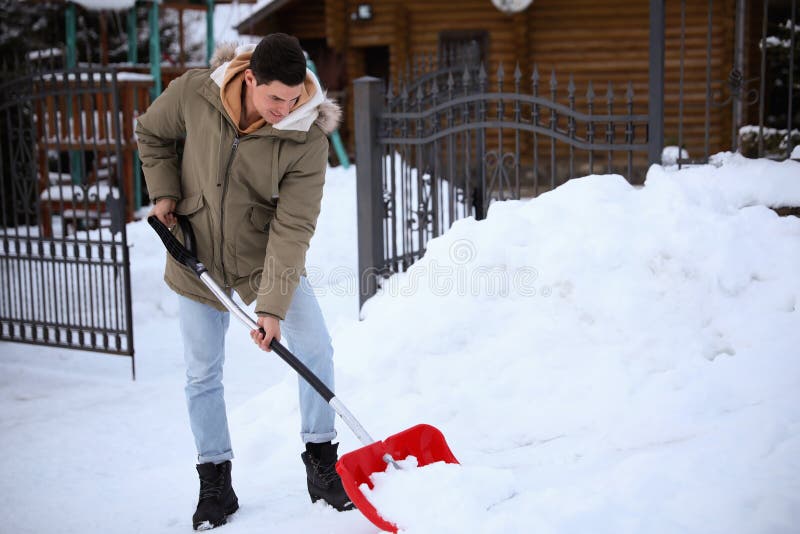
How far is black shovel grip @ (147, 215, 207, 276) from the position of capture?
3.64 metres

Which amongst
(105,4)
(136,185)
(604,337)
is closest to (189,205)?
(604,337)

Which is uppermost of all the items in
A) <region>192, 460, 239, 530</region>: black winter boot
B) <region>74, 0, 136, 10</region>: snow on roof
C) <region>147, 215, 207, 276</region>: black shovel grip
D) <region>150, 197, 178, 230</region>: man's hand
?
<region>74, 0, 136, 10</region>: snow on roof

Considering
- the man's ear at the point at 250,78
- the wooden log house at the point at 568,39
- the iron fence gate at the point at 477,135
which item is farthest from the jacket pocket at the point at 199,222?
the wooden log house at the point at 568,39

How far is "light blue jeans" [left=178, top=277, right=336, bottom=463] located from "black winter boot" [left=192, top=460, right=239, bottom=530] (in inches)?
1.7

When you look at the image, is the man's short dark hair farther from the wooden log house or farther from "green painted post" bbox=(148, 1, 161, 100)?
the wooden log house

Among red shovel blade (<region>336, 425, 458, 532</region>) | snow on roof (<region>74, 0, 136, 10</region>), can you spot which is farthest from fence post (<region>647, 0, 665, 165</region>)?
snow on roof (<region>74, 0, 136, 10</region>)

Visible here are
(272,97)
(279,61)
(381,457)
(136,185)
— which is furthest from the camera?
(136,185)

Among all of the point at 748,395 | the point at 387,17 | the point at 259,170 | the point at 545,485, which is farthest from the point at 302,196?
the point at 387,17

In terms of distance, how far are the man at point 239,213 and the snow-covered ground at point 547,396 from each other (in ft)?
1.21

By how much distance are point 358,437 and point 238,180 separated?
1142mm

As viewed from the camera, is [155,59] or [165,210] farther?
[155,59]

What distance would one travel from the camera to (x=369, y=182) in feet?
21.9

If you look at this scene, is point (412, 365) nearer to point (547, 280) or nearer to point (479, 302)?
point (479, 302)

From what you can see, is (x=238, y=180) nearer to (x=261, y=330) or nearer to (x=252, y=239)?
(x=252, y=239)
